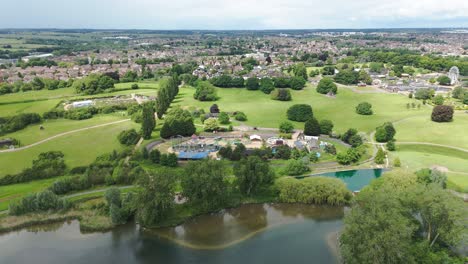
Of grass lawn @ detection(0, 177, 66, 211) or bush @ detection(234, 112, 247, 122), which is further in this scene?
bush @ detection(234, 112, 247, 122)

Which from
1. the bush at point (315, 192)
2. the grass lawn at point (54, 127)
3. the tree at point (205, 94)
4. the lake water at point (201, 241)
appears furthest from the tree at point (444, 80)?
the grass lawn at point (54, 127)

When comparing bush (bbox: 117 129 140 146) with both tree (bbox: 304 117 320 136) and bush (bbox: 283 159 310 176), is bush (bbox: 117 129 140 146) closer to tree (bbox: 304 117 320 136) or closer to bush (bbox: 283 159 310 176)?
bush (bbox: 283 159 310 176)

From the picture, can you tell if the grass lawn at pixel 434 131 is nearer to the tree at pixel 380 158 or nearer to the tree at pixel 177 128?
the tree at pixel 380 158

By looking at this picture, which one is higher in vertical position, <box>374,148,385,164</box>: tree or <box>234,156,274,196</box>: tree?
<box>234,156,274,196</box>: tree

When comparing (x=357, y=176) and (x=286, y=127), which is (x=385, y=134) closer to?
(x=357, y=176)

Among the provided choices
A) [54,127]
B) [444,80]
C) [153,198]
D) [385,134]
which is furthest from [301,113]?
[444,80]

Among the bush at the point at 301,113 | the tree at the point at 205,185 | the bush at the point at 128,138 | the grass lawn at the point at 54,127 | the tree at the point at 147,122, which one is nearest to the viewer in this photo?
the tree at the point at 205,185

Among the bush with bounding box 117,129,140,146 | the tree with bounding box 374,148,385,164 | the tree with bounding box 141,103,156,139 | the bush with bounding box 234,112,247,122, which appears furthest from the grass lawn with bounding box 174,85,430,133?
the bush with bounding box 117,129,140,146
